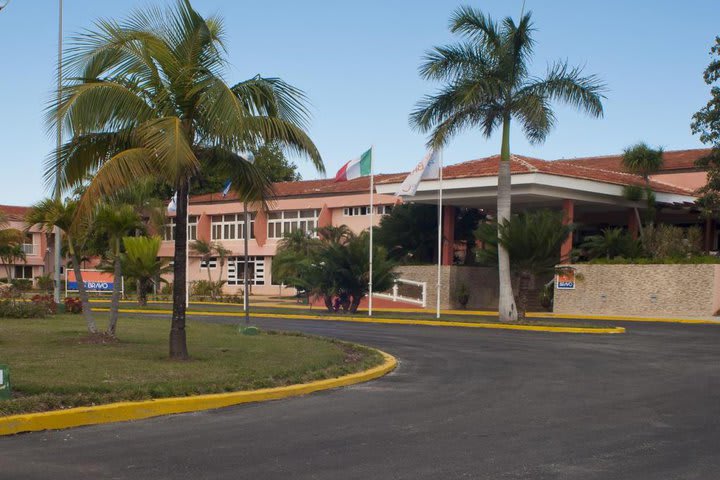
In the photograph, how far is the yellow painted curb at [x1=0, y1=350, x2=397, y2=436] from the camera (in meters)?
8.91

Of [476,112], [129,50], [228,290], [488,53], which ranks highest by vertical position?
[488,53]

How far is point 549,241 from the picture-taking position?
30062 mm

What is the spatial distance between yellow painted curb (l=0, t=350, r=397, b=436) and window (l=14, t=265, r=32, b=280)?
7082 cm

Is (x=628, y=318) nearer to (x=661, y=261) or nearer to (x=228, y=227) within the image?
(x=661, y=261)

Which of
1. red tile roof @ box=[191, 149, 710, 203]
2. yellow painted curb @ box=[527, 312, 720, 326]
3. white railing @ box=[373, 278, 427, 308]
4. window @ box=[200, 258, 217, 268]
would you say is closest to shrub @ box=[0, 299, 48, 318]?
red tile roof @ box=[191, 149, 710, 203]

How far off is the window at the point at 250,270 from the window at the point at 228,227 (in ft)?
5.75

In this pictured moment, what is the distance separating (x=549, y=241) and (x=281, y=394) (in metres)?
19.9

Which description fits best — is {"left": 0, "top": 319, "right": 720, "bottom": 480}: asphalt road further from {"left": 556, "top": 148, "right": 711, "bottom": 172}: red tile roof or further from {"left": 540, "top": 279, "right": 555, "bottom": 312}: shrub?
{"left": 556, "top": 148, "right": 711, "bottom": 172}: red tile roof

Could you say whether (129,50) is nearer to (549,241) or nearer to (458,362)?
(458,362)

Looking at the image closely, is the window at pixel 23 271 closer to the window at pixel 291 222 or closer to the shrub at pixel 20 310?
the window at pixel 291 222

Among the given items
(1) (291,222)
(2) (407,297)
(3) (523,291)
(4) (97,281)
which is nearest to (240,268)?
(1) (291,222)

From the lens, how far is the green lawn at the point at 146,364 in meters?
10.3

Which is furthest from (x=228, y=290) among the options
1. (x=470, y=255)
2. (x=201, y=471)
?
(x=201, y=471)

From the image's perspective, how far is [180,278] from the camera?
14.1 meters
